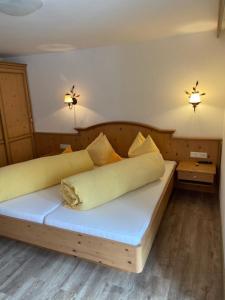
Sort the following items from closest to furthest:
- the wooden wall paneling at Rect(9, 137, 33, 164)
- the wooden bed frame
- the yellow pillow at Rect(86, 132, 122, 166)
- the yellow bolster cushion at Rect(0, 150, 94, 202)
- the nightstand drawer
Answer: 1. the wooden bed frame
2. the yellow bolster cushion at Rect(0, 150, 94, 202)
3. the nightstand drawer
4. the yellow pillow at Rect(86, 132, 122, 166)
5. the wooden wall paneling at Rect(9, 137, 33, 164)

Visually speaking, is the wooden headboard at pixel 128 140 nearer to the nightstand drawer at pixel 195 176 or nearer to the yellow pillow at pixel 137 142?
the yellow pillow at pixel 137 142

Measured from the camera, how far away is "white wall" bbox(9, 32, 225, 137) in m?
3.00

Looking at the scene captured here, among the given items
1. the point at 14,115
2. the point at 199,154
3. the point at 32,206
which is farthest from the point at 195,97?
the point at 14,115

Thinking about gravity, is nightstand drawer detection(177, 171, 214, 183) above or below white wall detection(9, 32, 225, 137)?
below

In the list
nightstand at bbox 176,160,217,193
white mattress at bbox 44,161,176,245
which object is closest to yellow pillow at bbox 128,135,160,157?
nightstand at bbox 176,160,217,193

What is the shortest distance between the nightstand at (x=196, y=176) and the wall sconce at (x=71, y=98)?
2064 mm

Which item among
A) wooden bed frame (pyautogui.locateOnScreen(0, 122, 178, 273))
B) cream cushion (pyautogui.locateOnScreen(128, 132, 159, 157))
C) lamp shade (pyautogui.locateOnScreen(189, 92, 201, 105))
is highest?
lamp shade (pyautogui.locateOnScreen(189, 92, 201, 105))

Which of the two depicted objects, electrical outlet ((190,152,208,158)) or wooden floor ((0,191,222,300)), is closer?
wooden floor ((0,191,222,300))

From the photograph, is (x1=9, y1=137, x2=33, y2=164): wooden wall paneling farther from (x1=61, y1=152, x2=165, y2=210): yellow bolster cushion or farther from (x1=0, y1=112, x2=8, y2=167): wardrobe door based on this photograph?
(x1=61, y1=152, x2=165, y2=210): yellow bolster cushion

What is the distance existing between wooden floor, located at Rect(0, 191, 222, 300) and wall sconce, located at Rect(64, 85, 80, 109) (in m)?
2.29

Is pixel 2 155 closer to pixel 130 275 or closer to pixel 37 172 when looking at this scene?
pixel 37 172

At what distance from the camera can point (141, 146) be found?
3.28m

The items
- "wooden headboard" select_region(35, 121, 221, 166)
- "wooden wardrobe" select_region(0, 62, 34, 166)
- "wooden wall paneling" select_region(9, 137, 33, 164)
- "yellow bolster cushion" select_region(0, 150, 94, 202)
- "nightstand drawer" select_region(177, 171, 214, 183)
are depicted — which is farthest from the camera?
"wooden wall paneling" select_region(9, 137, 33, 164)

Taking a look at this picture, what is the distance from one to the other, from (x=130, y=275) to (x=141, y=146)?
1.81 meters
